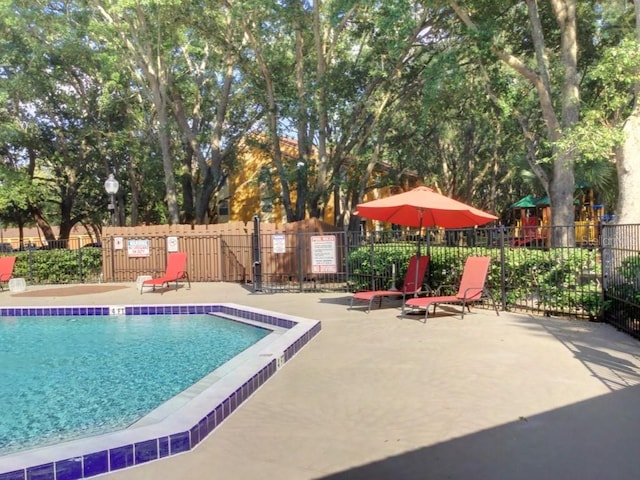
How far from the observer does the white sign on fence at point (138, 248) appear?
17.5m

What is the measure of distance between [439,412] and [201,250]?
13.9 meters

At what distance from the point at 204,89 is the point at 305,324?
19139mm

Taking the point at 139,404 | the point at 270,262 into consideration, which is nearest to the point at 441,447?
the point at 139,404

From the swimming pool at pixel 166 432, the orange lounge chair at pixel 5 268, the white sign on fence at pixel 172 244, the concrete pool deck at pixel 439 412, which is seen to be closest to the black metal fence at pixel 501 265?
the concrete pool deck at pixel 439 412

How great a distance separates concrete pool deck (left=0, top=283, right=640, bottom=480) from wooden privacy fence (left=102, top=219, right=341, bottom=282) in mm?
8669

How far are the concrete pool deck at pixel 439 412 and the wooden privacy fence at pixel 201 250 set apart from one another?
867cm

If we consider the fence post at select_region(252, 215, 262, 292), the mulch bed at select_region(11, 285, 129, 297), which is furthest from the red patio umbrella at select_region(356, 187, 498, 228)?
the mulch bed at select_region(11, 285, 129, 297)

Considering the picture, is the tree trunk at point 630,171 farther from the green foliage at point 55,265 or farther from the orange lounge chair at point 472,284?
the green foliage at point 55,265

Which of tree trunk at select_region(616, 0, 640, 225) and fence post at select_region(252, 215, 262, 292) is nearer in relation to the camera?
tree trunk at select_region(616, 0, 640, 225)

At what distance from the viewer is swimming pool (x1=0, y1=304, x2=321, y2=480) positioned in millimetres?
3236

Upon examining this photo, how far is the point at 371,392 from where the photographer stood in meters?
4.74

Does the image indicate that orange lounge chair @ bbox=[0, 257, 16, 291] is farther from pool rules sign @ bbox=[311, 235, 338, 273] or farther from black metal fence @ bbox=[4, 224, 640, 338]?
pool rules sign @ bbox=[311, 235, 338, 273]

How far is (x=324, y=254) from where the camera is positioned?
12.2m

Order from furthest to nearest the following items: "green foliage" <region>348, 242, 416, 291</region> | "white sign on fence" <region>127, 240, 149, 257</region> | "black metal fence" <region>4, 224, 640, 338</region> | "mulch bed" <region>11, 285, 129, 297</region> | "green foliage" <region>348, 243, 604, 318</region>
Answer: "white sign on fence" <region>127, 240, 149, 257</region> < "mulch bed" <region>11, 285, 129, 297</region> < "green foliage" <region>348, 242, 416, 291</region> < "green foliage" <region>348, 243, 604, 318</region> < "black metal fence" <region>4, 224, 640, 338</region>
